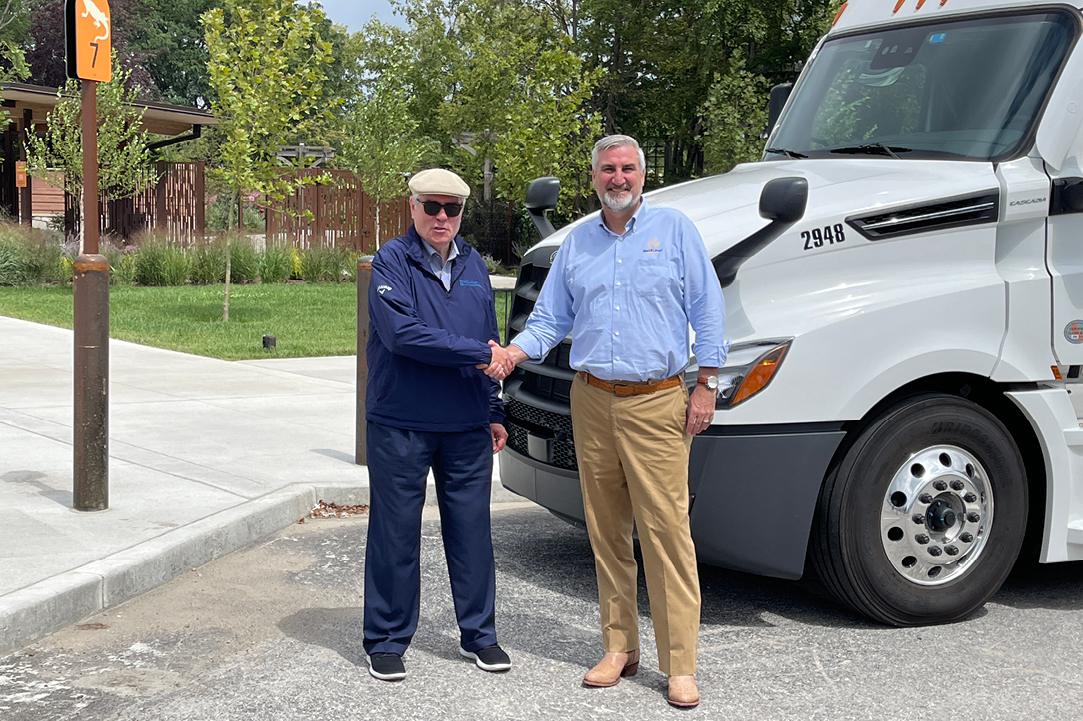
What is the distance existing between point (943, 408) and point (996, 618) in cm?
104

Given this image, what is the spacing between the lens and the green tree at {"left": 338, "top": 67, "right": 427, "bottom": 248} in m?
29.1

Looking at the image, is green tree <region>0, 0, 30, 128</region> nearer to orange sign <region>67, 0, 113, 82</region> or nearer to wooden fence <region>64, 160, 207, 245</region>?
wooden fence <region>64, 160, 207, 245</region>

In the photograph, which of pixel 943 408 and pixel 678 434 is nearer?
pixel 678 434

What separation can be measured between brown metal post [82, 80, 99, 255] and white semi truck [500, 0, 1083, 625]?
4971 mm

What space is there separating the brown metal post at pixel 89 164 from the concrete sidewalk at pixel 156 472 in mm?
1328

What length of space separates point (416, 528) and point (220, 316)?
13.2 metres

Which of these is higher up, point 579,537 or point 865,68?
point 865,68

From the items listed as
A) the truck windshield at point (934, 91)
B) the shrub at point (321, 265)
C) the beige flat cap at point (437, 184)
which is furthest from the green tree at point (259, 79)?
the beige flat cap at point (437, 184)

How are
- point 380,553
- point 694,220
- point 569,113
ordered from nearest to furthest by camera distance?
point 380,553 < point 694,220 < point 569,113

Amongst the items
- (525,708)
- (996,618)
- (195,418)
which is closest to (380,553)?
(525,708)

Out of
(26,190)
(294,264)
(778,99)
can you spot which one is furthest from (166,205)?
(778,99)

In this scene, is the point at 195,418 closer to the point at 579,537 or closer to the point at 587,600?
the point at 579,537

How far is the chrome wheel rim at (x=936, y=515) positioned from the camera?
5.11m

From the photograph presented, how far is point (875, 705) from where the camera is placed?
4.43 m
